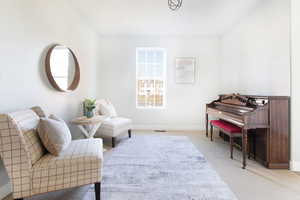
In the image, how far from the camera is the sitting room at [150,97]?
145 cm

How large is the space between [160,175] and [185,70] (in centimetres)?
306

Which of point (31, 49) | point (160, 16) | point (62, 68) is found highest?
point (160, 16)

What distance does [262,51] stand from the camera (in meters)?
2.51

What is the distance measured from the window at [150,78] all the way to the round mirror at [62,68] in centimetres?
182

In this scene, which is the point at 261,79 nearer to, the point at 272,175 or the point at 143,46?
the point at 272,175

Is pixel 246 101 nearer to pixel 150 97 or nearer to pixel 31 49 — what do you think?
pixel 150 97

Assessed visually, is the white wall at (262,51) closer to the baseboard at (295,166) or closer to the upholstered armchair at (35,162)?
the baseboard at (295,166)

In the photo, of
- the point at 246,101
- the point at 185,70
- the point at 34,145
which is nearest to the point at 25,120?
the point at 34,145

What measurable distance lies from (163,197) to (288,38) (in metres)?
2.59

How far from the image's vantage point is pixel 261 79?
2525mm

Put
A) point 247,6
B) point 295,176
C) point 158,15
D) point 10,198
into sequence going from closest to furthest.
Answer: point 10,198 < point 295,176 < point 247,6 < point 158,15

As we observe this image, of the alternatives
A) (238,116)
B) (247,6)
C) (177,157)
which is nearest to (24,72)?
(177,157)

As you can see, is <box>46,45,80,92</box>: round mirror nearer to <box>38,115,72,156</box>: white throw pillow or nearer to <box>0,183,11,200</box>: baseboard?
<box>38,115,72,156</box>: white throw pillow

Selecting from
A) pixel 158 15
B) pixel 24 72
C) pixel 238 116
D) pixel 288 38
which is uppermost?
pixel 158 15
